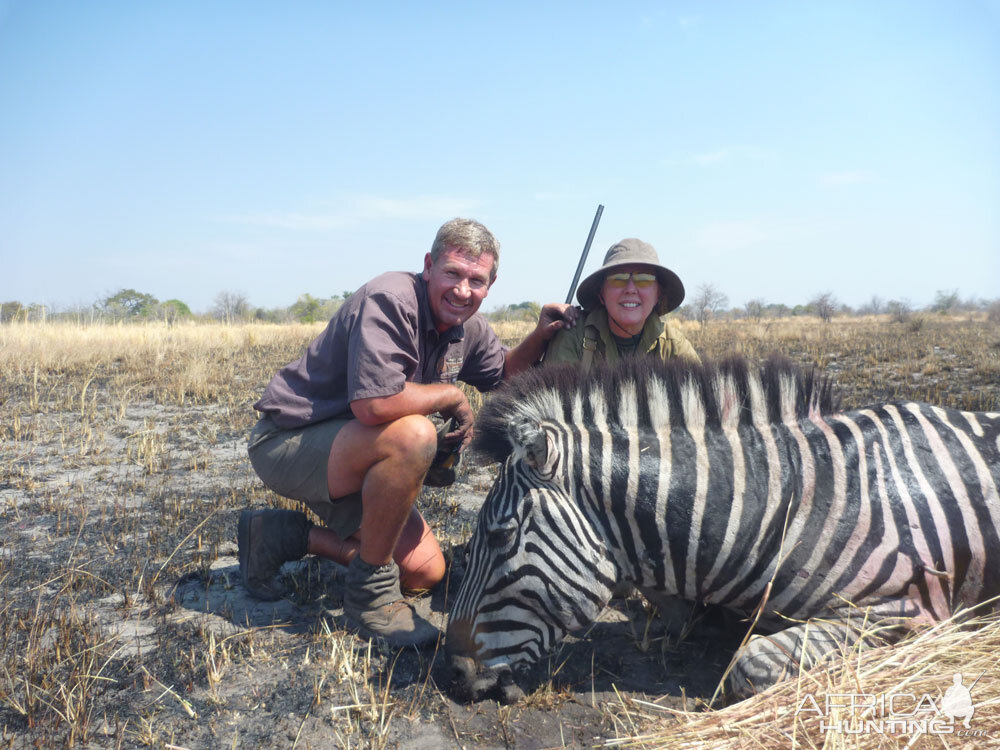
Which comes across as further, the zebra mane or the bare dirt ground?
the zebra mane

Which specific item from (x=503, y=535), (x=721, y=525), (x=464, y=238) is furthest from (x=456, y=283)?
(x=721, y=525)

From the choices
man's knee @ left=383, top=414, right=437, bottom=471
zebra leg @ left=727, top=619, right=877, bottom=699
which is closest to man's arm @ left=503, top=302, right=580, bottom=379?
man's knee @ left=383, top=414, right=437, bottom=471

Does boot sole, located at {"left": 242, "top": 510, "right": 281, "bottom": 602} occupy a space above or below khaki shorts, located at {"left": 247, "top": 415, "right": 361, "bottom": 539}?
below

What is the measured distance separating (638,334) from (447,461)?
175cm

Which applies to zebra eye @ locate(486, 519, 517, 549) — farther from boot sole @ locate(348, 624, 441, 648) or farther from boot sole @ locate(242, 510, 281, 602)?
boot sole @ locate(242, 510, 281, 602)

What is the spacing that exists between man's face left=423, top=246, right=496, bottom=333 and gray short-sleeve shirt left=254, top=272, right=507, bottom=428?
0.08m

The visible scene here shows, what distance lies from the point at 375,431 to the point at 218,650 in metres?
1.18

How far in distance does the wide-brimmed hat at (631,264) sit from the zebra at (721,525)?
1773 mm

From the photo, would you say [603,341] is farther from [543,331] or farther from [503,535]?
[503,535]

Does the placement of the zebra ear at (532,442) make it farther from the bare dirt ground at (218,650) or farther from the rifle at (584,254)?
the rifle at (584,254)

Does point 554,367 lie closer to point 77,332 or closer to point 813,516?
point 813,516

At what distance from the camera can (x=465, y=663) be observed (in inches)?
93.7

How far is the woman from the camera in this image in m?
4.17

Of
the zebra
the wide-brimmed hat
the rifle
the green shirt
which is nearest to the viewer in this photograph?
the zebra
